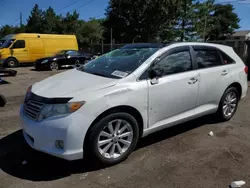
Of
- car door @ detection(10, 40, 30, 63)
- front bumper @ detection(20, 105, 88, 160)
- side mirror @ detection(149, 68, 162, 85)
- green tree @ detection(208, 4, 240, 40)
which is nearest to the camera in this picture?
front bumper @ detection(20, 105, 88, 160)

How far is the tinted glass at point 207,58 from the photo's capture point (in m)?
4.22

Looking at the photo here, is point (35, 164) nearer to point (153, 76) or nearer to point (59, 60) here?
point (153, 76)

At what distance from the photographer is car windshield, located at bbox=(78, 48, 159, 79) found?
11.4 feet

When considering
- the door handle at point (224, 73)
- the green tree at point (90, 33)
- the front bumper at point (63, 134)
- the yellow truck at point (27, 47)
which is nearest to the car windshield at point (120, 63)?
the front bumper at point (63, 134)

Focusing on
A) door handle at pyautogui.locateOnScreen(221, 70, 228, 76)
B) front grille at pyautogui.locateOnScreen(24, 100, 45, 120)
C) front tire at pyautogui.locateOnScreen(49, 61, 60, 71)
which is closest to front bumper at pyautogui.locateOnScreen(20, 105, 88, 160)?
front grille at pyautogui.locateOnScreen(24, 100, 45, 120)

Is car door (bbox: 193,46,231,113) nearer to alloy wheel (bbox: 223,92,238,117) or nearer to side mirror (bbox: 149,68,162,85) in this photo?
alloy wheel (bbox: 223,92,238,117)

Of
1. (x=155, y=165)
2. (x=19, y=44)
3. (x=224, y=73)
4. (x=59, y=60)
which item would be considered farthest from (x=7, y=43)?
(x=155, y=165)

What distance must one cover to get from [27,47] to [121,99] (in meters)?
16.4

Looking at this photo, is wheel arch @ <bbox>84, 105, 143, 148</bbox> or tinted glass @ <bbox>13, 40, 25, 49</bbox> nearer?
wheel arch @ <bbox>84, 105, 143, 148</bbox>

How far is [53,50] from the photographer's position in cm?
1864

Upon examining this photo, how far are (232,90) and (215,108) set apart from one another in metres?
0.62

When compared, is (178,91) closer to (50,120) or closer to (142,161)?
(142,161)

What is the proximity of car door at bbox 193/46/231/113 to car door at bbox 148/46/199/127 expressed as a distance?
0.59ft

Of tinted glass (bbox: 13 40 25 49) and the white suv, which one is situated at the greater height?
tinted glass (bbox: 13 40 25 49)
